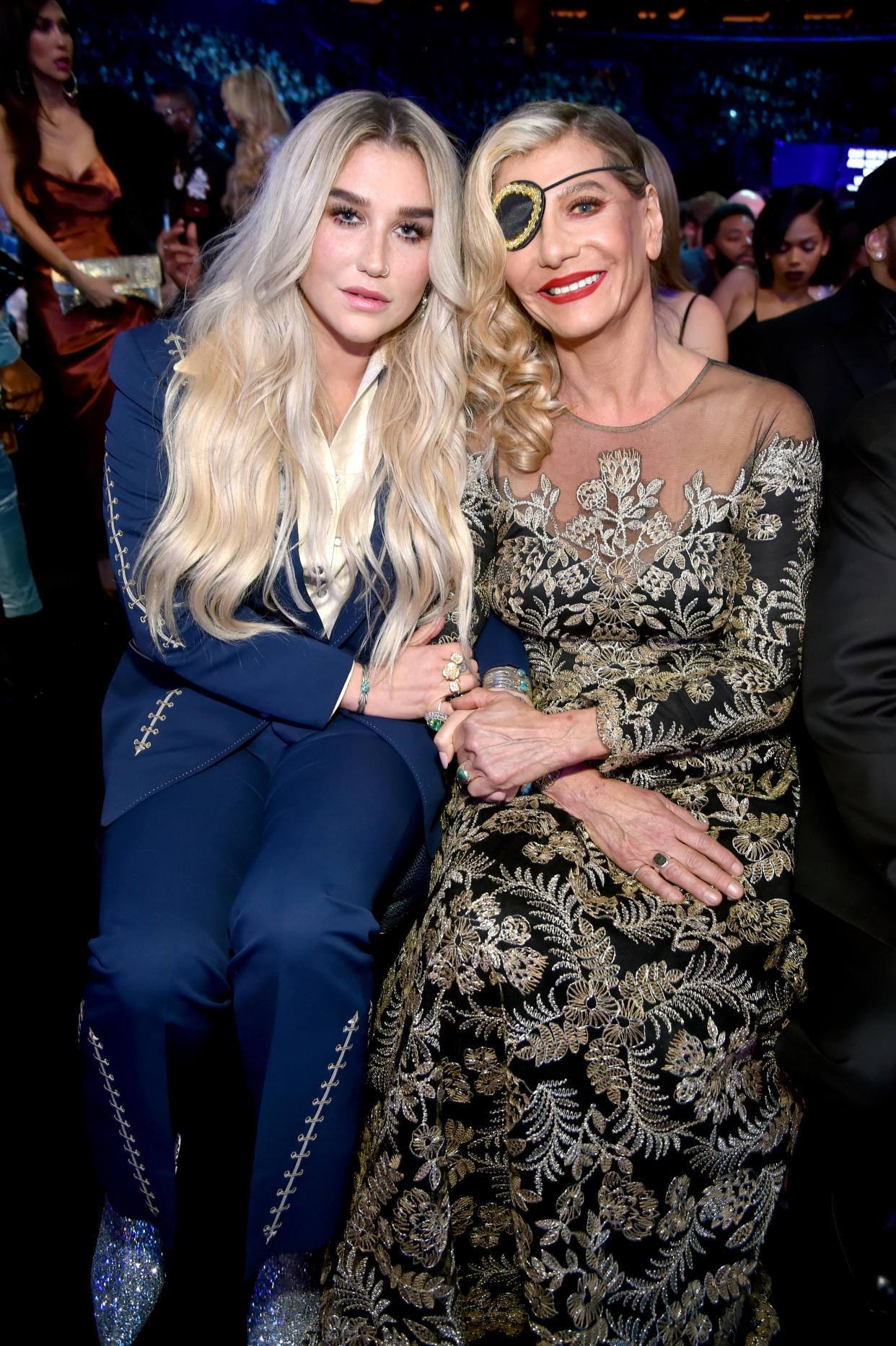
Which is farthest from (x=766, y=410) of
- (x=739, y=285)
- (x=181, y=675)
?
(x=739, y=285)

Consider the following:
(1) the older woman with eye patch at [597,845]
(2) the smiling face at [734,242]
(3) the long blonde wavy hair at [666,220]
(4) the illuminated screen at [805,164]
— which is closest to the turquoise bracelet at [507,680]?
(1) the older woman with eye patch at [597,845]

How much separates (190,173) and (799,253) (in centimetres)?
282

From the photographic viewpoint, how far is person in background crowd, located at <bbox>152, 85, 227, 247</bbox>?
182 inches

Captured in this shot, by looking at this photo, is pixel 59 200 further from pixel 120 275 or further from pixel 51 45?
pixel 51 45

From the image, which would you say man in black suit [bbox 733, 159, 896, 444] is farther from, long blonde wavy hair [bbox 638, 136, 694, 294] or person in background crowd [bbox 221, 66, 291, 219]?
person in background crowd [bbox 221, 66, 291, 219]

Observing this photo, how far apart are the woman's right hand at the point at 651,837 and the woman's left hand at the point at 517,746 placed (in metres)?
0.06

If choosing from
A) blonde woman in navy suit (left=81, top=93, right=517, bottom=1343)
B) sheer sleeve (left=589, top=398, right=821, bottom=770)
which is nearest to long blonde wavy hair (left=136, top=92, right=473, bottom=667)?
blonde woman in navy suit (left=81, top=93, right=517, bottom=1343)

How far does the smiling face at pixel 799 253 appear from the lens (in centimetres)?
416

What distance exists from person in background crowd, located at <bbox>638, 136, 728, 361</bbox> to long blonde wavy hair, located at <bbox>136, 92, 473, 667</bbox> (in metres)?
1.14

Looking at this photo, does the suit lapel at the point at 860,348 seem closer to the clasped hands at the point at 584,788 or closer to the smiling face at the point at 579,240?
the smiling face at the point at 579,240

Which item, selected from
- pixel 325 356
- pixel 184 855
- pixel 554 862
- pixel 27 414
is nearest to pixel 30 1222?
pixel 184 855

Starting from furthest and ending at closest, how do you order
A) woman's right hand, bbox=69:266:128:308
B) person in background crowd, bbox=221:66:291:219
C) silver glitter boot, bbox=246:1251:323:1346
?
person in background crowd, bbox=221:66:291:219 → woman's right hand, bbox=69:266:128:308 → silver glitter boot, bbox=246:1251:323:1346

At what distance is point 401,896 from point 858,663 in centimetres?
87

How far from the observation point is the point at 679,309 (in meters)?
2.96
